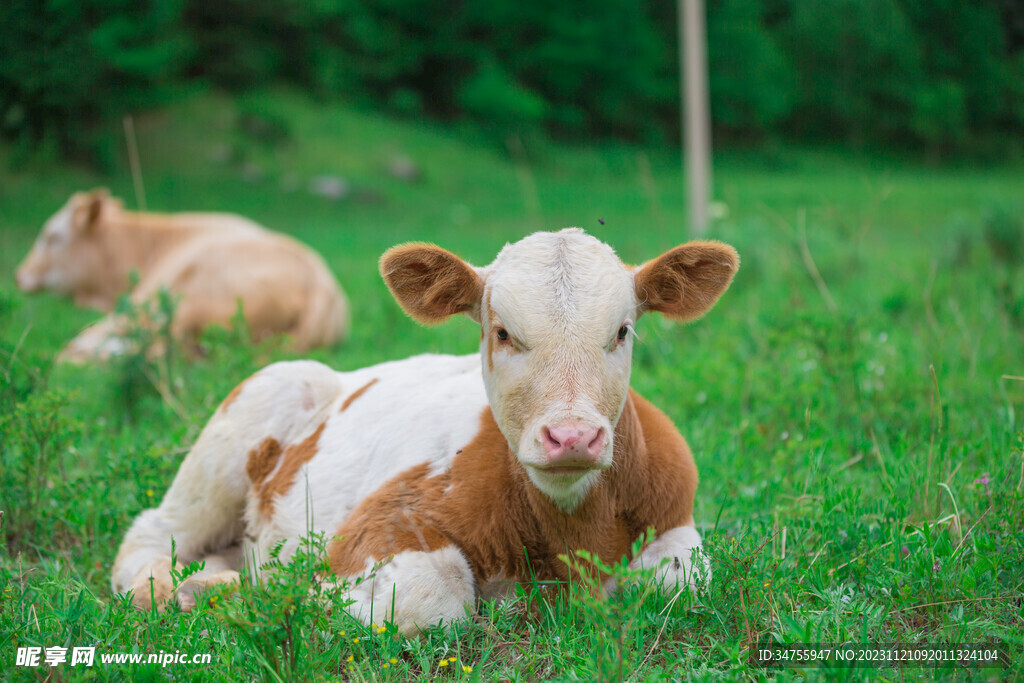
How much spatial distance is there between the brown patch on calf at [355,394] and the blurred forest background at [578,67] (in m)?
12.2

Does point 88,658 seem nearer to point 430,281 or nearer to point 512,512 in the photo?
point 512,512

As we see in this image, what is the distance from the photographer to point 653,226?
15617 mm

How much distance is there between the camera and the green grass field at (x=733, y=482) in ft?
9.04

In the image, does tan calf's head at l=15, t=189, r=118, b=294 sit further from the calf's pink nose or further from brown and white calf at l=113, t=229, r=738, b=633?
the calf's pink nose

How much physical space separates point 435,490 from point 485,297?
770mm

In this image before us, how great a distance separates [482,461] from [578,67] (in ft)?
84.3

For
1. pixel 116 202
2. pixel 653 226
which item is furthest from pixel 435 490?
pixel 653 226

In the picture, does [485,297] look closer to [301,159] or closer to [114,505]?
[114,505]

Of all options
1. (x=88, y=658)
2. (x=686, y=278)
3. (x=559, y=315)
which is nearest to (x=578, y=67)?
(x=686, y=278)

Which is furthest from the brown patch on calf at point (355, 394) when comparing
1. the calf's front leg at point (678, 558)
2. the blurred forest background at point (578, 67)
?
the blurred forest background at point (578, 67)

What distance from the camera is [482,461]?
330cm

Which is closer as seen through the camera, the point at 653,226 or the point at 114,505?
the point at 114,505

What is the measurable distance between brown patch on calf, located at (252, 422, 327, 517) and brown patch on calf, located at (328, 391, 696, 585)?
1.66ft

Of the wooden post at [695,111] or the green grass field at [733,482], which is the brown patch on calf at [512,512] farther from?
the wooden post at [695,111]
